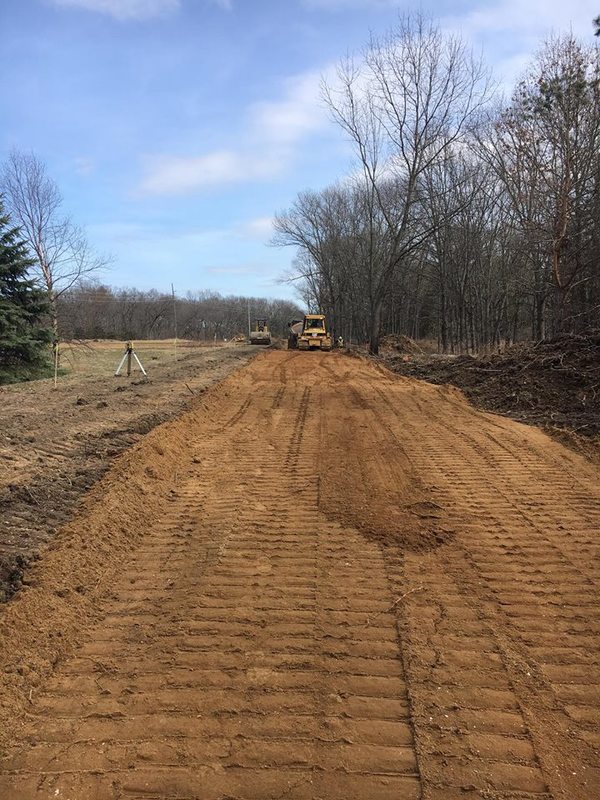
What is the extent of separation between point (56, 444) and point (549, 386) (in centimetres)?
1040

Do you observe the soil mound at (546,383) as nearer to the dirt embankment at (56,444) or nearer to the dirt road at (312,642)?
the dirt road at (312,642)

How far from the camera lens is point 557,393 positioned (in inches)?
458

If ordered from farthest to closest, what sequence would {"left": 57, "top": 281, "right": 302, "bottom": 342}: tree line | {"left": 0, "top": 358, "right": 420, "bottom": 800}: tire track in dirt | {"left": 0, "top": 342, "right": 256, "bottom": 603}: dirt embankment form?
{"left": 57, "top": 281, "right": 302, "bottom": 342}: tree line, {"left": 0, "top": 342, "right": 256, "bottom": 603}: dirt embankment, {"left": 0, "top": 358, "right": 420, "bottom": 800}: tire track in dirt

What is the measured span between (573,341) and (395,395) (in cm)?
517

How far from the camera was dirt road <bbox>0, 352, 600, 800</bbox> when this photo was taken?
2.50 meters

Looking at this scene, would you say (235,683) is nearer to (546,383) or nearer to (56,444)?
(56,444)

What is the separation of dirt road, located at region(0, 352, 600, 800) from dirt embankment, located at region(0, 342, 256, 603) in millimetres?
311

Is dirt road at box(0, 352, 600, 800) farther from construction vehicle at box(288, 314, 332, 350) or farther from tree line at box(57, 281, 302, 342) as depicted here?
tree line at box(57, 281, 302, 342)

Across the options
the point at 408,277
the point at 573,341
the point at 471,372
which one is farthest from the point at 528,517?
the point at 408,277

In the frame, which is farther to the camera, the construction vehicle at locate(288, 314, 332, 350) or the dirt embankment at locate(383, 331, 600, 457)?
the construction vehicle at locate(288, 314, 332, 350)

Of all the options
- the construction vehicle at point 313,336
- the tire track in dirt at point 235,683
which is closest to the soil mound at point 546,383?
the tire track in dirt at point 235,683

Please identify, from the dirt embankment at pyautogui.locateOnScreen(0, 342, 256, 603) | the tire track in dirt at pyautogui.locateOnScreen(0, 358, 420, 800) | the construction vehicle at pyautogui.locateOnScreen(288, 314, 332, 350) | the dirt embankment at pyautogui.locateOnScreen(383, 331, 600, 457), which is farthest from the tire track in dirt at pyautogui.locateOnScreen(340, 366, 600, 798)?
the construction vehicle at pyautogui.locateOnScreen(288, 314, 332, 350)

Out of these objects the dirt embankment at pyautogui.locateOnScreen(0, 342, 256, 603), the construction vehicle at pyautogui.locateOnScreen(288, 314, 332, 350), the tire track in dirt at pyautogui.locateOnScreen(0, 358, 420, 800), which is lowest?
the tire track in dirt at pyautogui.locateOnScreen(0, 358, 420, 800)

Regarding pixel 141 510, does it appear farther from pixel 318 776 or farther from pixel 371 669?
pixel 318 776
